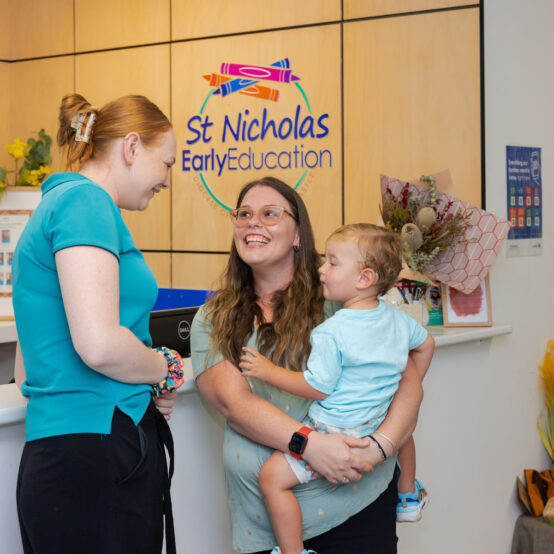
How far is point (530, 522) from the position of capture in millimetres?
3559

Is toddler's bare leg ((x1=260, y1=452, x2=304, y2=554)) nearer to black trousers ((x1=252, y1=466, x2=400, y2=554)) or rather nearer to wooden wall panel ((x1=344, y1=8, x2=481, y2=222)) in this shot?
black trousers ((x1=252, y1=466, x2=400, y2=554))

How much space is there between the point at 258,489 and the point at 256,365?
0.38m

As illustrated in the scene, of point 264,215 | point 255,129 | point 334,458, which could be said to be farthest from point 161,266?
point 334,458

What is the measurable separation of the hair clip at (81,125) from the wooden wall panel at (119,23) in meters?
3.67

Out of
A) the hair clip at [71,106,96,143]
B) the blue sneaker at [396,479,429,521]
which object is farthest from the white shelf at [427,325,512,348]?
the hair clip at [71,106,96,143]

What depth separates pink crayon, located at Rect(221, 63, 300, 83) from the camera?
15.2 ft

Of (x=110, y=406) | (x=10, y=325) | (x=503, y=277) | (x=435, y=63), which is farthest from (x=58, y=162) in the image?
(x=110, y=406)

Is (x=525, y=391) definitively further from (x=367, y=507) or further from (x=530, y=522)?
(x=367, y=507)

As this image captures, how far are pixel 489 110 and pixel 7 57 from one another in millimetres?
3955

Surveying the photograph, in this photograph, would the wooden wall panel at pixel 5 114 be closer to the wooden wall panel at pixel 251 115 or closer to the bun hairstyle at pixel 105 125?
the wooden wall panel at pixel 251 115

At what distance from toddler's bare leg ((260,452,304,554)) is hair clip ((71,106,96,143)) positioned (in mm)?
897

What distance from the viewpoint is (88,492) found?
1544 millimetres

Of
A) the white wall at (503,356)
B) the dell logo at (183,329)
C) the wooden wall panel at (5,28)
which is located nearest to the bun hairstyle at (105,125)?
the dell logo at (183,329)

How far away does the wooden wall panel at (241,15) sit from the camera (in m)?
4.51
